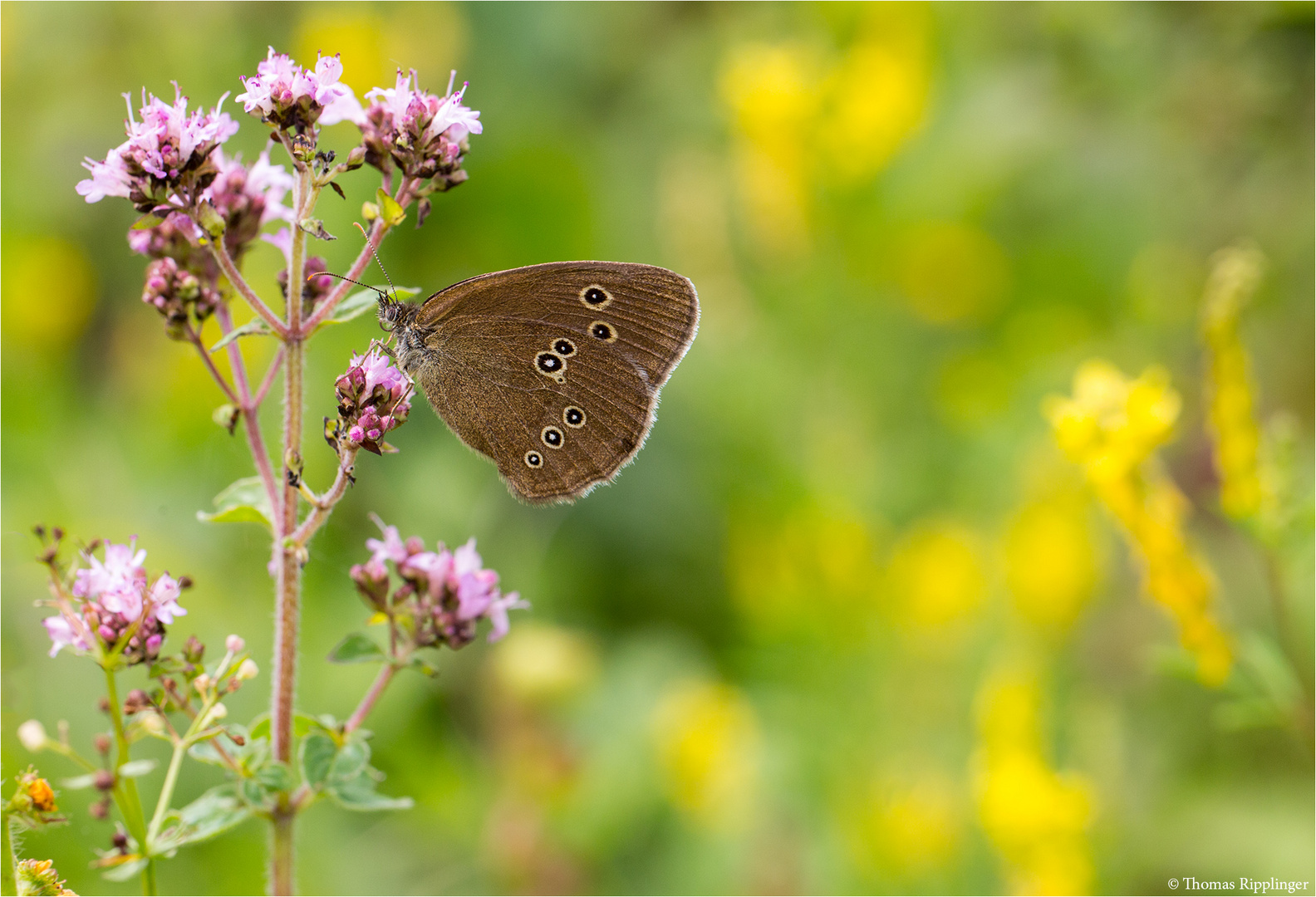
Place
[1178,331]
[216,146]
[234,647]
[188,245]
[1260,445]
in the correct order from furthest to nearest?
1. [1178,331]
2. [1260,445]
3. [188,245]
4. [216,146]
5. [234,647]

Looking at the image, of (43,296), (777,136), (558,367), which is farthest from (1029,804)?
(43,296)

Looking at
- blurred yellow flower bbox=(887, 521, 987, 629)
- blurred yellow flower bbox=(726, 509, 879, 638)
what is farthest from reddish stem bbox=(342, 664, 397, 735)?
blurred yellow flower bbox=(887, 521, 987, 629)

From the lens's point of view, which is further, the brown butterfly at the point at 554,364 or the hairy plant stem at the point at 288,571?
the brown butterfly at the point at 554,364

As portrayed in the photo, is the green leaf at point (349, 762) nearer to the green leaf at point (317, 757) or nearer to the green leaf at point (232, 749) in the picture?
the green leaf at point (317, 757)

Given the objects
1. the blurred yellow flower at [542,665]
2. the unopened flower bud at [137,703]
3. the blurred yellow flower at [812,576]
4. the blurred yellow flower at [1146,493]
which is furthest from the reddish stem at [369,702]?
the blurred yellow flower at [812,576]

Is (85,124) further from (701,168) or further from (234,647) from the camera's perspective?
(234,647)

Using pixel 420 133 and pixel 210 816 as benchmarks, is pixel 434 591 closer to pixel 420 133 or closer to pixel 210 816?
pixel 210 816

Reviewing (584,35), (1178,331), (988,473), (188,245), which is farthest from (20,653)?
(1178,331)
